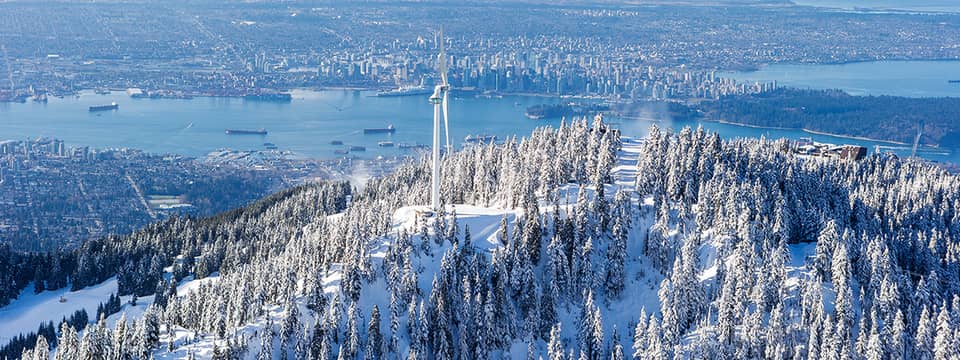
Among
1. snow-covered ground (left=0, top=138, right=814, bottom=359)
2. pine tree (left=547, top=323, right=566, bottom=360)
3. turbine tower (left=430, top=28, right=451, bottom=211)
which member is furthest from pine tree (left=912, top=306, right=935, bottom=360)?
turbine tower (left=430, top=28, right=451, bottom=211)

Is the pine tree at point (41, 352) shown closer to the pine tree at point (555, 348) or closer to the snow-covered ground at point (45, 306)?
the snow-covered ground at point (45, 306)

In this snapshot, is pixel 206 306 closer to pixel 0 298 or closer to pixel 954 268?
pixel 0 298

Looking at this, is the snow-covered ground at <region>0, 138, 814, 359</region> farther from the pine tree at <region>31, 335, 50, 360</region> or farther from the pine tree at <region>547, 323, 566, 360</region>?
the pine tree at <region>31, 335, 50, 360</region>

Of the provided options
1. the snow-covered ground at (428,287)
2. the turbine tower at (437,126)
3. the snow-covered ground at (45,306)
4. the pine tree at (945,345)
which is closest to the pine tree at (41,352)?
the snow-covered ground at (428,287)

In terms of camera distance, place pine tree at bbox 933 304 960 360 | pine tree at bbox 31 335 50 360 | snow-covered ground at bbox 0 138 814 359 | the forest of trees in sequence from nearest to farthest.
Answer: pine tree at bbox 933 304 960 360 → pine tree at bbox 31 335 50 360 → the forest of trees → snow-covered ground at bbox 0 138 814 359

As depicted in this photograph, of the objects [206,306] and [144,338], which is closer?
[144,338]

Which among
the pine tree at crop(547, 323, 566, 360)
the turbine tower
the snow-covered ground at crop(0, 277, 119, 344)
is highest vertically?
the turbine tower

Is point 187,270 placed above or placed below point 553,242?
below

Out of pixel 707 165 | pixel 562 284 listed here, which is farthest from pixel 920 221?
pixel 562 284
